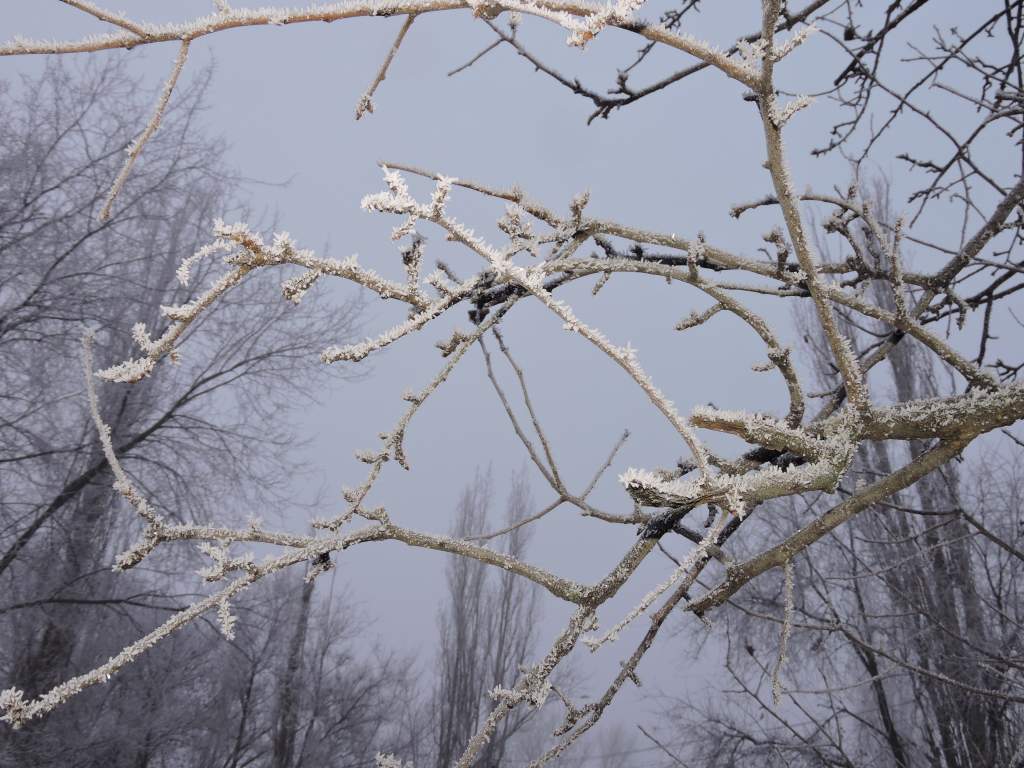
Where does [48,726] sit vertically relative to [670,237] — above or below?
below

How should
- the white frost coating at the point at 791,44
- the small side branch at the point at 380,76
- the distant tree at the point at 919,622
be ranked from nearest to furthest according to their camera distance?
the white frost coating at the point at 791,44 < the small side branch at the point at 380,76 < the distant tree at the point at 919,622

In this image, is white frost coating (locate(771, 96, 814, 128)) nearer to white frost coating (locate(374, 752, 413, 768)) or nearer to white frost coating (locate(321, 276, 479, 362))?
white frost coating (locate(321, 276, 479, 362))

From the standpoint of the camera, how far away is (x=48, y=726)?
7.03 metres

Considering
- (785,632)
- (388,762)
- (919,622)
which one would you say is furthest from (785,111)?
(919,622)

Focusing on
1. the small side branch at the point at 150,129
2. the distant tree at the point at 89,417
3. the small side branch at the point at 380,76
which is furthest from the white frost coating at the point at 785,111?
the distant tree at the point at 89,417

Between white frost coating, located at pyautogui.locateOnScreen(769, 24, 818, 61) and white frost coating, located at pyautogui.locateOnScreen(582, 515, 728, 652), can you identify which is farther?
white frost coating, located at pyautogui.locateOnScreen(582, 515, 728, 652)

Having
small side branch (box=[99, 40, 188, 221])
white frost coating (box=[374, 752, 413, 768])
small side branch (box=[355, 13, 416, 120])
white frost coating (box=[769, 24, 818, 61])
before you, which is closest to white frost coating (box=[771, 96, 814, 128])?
white frost coating (box=[769, 24, 818, 61])

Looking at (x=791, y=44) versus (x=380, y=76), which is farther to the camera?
(x=380, y=76)

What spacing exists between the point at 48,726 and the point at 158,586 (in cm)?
205

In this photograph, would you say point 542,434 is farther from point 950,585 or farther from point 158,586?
point 158,586

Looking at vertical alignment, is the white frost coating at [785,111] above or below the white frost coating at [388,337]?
above

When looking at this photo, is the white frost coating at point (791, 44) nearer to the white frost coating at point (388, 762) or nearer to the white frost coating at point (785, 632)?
the white frost coating at point (785, 632)

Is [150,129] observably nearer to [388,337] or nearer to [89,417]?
→ [388,337]

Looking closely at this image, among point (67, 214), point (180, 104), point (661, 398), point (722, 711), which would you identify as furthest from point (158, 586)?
point (661, 398)
